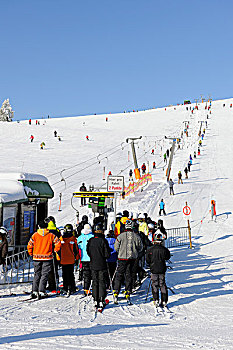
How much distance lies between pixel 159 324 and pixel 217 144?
44.6 metres

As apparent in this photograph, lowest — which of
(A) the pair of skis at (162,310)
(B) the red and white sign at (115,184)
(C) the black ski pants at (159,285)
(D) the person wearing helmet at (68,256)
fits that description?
(A) the pair of skis at (162,310)

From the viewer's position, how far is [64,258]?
25.7ft

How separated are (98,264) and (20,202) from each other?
4626mm

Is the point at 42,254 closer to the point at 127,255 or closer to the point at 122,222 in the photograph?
the point at 127,255

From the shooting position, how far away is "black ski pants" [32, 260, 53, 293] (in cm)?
752

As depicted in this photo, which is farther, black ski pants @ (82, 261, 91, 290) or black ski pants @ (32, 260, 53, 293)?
black ski pants @ (82, 261, 91, 290)

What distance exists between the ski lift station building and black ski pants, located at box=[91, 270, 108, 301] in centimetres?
407

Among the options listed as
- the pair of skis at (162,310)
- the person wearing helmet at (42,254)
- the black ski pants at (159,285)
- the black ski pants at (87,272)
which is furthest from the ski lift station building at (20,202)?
the pair of skis at (162,310)

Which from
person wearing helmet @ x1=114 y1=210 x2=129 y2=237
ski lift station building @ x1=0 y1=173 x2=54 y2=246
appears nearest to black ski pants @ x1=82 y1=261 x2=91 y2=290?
person wearing helmet @ x1=114 y1=210 x2=129 y2=237

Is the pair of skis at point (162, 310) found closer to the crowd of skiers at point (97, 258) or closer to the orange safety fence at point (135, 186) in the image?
the crowd of skiers at point (97, 258)

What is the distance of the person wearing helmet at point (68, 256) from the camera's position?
782cm

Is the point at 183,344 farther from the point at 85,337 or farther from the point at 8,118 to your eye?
the point at 8,118

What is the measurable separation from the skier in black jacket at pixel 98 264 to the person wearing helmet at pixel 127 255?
1.91 ft

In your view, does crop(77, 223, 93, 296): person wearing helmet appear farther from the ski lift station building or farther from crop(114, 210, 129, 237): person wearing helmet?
the ski lift station building
